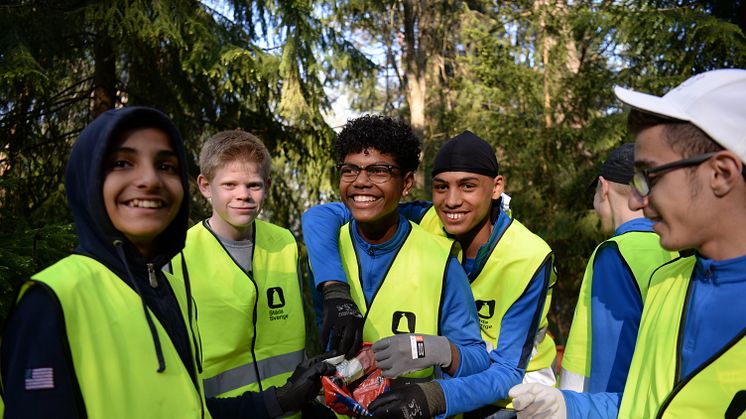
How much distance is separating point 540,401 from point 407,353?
66cm

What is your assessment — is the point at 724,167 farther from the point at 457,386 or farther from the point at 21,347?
the point at 21,347

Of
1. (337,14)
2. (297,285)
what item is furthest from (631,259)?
(337,14)

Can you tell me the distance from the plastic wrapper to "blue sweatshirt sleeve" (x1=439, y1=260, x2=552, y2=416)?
0.29m

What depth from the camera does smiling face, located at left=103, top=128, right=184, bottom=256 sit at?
1912mm

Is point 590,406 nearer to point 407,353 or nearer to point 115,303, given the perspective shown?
point 407,353

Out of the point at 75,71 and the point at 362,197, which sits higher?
the point at 75,71

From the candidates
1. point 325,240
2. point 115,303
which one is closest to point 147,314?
point 115,303

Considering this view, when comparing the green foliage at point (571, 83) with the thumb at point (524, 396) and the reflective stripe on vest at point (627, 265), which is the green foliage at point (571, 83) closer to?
the reflective stripe on vest at point (627, 265)

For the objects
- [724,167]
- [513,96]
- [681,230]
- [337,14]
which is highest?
[337,14]

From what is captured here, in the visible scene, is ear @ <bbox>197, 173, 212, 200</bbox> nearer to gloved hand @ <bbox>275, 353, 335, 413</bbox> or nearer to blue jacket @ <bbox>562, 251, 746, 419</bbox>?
gloved hand @ <bbox>275, 353, 335, 413</bbox>

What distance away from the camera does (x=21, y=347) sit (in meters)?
1.58

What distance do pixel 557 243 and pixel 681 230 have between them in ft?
27.2

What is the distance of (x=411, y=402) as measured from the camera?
260 cm

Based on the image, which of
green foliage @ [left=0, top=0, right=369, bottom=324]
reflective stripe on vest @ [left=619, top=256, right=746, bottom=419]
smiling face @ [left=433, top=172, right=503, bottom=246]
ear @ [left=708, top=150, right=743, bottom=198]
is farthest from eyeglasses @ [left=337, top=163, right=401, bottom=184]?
green foliage @ [left=0, top=0, right=369, bottom=324]
